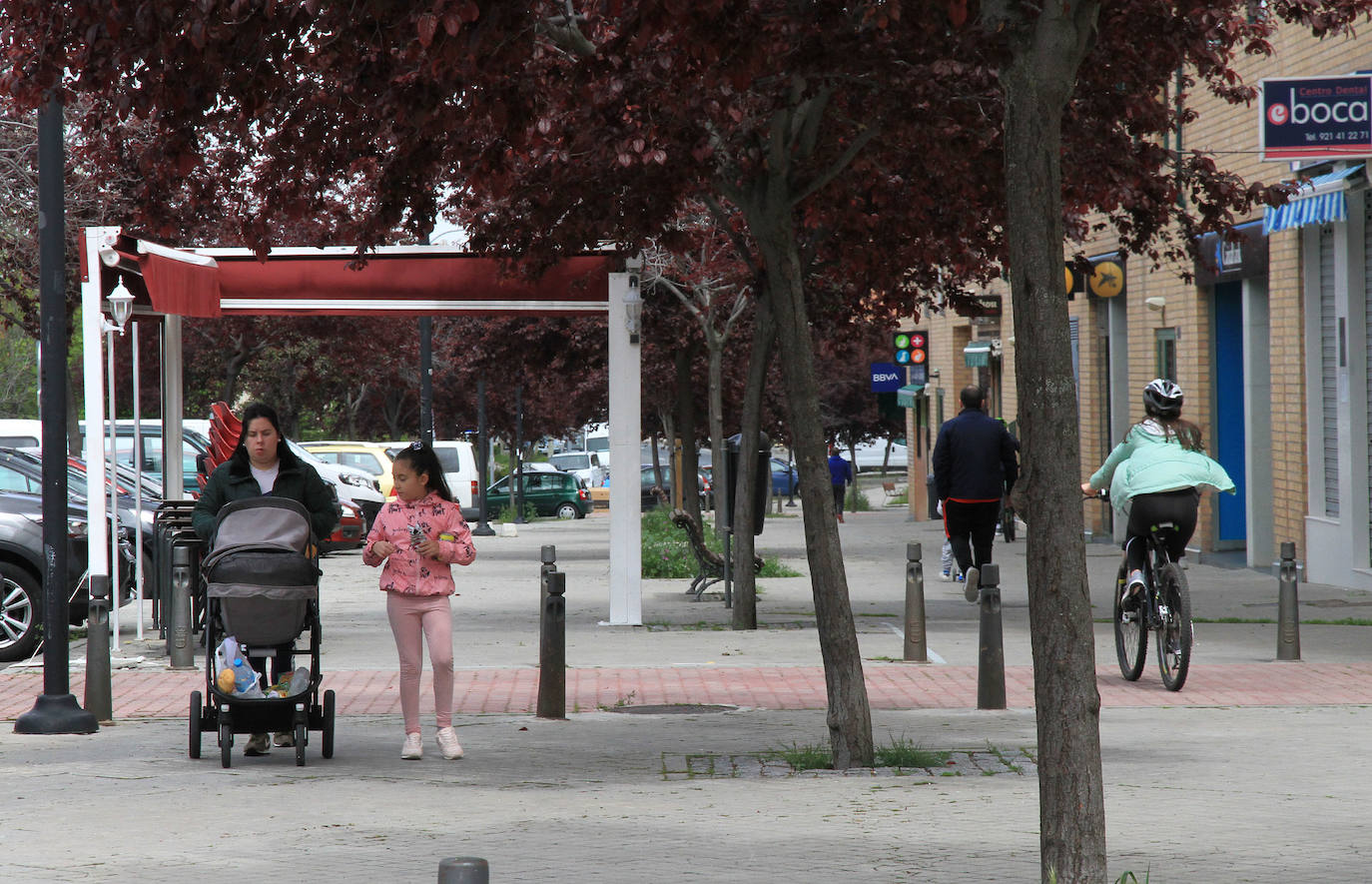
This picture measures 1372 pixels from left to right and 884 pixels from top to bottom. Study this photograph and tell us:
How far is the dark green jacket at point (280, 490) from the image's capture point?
8820 millimetres

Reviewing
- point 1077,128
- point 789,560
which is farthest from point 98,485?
point 789,560

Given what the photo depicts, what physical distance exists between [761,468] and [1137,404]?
419 inches

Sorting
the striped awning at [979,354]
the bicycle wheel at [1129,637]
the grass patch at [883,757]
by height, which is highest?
the striped awning at [979,354]

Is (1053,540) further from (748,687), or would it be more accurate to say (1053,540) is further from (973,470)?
(973,470)

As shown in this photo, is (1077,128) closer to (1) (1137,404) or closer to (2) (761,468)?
(2) (761,468)

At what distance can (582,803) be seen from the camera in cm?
745

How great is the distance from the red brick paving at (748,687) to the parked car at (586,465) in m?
52.1

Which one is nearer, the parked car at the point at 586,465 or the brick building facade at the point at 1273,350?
the brick building facade at the point at 1273,350

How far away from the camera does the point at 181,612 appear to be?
12.3 metres

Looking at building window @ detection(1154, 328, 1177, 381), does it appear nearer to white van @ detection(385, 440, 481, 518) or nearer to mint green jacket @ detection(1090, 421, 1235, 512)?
mint green jacket @ detection(1090, 421, 1235, 512)

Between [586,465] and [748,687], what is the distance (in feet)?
204

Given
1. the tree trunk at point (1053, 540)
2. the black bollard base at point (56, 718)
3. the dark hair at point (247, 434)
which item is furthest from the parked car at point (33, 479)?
the tree trunk at point (1053, 540)

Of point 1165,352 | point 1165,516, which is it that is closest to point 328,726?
point 1165,516

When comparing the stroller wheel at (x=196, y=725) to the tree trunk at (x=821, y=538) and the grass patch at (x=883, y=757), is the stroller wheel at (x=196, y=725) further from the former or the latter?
the tree trunk at (x=821, y=538)
